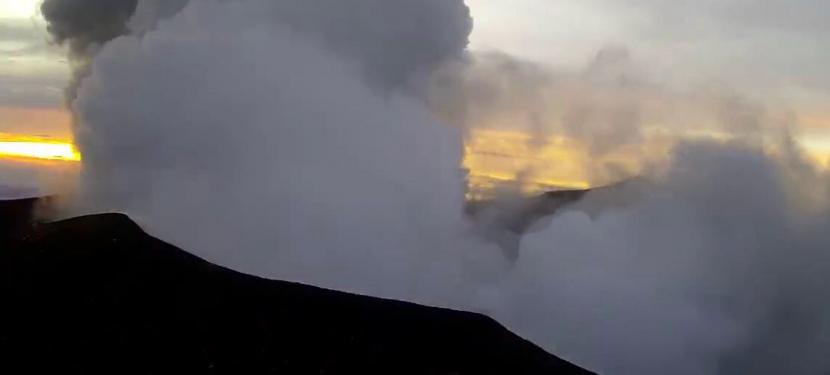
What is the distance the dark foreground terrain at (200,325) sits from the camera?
3102 cm

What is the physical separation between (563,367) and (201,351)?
13.9m

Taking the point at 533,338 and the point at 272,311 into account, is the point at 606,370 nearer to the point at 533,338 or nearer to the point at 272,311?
the point at 533,338

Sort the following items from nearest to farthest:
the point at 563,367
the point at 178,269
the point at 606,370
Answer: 1. the point at 563,367
2. the point at 178,269
3. the point at 606,370

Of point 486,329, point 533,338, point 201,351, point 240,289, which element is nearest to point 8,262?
point 240,289

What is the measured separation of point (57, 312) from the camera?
34594 mm

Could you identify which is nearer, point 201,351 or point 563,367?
point 201,351

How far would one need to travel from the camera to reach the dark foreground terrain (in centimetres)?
3102

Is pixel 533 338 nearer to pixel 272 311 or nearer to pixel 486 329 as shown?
pixel 486 329

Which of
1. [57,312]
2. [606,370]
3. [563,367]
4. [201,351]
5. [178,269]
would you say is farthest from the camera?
[606,370]

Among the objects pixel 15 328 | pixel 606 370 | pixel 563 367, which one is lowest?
pixel 15 328

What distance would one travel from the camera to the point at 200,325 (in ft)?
113

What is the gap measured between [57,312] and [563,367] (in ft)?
60.0

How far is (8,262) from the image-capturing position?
42.7 m

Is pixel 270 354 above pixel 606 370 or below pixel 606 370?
below
